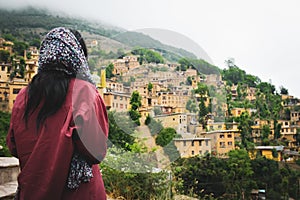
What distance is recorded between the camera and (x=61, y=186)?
2.56 feet

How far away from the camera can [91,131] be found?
775 millimetres

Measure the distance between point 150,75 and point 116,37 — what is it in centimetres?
26

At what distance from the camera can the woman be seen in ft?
2.52

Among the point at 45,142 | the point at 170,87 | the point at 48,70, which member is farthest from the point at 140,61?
the point at 45,142

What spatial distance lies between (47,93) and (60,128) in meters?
0.10

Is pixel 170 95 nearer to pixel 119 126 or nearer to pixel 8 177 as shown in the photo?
pixel 119 126

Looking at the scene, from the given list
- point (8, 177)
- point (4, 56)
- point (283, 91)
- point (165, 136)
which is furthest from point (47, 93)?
point (283, 91)

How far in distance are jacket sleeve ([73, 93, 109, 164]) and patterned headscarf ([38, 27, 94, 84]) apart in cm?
9

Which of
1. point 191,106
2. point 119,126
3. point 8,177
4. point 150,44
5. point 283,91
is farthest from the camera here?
point 283,91

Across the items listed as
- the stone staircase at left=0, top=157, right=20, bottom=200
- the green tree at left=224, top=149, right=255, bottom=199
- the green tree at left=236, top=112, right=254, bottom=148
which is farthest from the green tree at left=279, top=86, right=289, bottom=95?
the stone staircase at left=0, top=157, right=20, bottom=200

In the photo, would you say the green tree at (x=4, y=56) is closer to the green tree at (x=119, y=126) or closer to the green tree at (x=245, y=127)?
the green tree at (x=245, y=127)

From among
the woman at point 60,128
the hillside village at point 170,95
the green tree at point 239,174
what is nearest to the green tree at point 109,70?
the hillside village at point 170,95

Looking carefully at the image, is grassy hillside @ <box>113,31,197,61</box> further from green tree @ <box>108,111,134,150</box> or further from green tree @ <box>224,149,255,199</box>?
green tree @ <box>224,149,255,199</box>

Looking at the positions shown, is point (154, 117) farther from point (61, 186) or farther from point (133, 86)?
point (61, 186)
